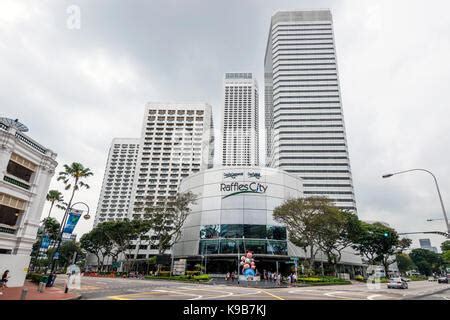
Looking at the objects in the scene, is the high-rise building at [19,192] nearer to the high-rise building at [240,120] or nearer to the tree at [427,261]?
the tree at [427,261]

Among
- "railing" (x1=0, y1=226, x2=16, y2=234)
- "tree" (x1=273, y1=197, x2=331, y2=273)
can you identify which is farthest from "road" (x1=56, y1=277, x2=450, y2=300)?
"tree" (x1=273, y1=197, x2=331, y2=273)

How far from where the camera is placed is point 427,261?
103m

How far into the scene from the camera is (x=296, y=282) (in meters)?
35.8

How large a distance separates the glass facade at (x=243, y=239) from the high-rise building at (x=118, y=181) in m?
82.9

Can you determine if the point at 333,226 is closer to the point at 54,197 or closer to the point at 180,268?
the point at 180,268

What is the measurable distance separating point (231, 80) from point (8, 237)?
181 meters

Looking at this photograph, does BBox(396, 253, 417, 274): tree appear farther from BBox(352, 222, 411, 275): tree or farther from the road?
the road

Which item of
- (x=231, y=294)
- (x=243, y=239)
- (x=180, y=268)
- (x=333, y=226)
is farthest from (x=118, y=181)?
(x=231, y=294)

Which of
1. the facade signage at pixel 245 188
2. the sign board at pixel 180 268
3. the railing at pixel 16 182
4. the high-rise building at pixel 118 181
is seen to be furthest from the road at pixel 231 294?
the high-rise building at pixel 118 181

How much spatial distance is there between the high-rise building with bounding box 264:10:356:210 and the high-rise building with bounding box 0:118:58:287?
281 ft

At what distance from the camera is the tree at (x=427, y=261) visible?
102 metres

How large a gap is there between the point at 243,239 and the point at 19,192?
119 ft
